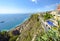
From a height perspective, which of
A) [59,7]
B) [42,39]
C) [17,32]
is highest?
[59,7]

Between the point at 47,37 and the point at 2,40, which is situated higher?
the point at 47,37

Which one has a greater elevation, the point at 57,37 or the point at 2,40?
the point at 57,37

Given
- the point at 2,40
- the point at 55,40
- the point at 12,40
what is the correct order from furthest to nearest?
1. the point at 2,40
2. the point at 12,40
3. the point at 55,40

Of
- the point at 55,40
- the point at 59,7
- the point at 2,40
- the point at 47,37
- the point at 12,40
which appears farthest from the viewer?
the point at 2,40

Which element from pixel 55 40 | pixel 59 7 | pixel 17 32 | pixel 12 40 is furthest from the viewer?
pixel 17 32

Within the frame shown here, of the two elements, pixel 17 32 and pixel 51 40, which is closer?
pixel 51 40

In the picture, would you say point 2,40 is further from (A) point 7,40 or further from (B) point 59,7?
(B) point 59,7

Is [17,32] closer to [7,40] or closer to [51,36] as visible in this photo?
[7,40]

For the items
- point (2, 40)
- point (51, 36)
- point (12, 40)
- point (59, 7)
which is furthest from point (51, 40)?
point (2, 40)

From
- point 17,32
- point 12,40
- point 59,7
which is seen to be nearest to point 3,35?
point 12,40
